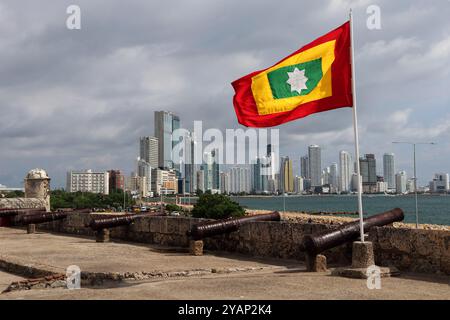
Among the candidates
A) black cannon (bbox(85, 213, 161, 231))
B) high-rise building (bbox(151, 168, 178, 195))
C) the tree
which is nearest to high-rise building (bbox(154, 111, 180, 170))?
high-rise building (bbox(151, 168, 178, 195))

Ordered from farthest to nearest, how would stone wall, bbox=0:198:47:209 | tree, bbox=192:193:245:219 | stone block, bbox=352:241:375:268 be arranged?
1. tree, bbox=192:193:245:219
2. stone wall, bbox=0:198:47:209
3. stone block, bbox=352:241:375:268

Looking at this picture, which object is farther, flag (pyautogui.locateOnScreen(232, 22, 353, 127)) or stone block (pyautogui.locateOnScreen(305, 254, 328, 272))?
stone block (pyautogui.locateOnScreen(305, 254, 328, 272))

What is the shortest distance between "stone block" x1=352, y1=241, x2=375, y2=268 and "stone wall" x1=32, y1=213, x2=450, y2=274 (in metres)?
0.89

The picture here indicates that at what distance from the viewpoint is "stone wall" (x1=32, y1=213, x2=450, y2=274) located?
7.69 meters

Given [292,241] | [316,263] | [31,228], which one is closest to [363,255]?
[316,263]

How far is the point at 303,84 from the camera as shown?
26.1 feet

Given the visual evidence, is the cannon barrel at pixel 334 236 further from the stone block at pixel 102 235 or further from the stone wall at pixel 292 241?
the stone block at pixel 102 235

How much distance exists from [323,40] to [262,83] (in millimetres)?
1144

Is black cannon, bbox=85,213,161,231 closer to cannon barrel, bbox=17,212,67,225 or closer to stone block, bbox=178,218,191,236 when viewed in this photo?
stone block, bbox=178,218,191,236

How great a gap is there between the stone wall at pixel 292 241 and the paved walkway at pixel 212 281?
1.10 feet

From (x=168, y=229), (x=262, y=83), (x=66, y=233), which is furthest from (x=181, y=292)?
(x=66, y=233)

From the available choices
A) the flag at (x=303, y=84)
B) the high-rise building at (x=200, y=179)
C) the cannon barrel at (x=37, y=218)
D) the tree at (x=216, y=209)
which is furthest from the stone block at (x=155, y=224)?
the high-rise building at (x=200, y=179)

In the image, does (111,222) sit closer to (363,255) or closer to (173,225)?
(173,225)
